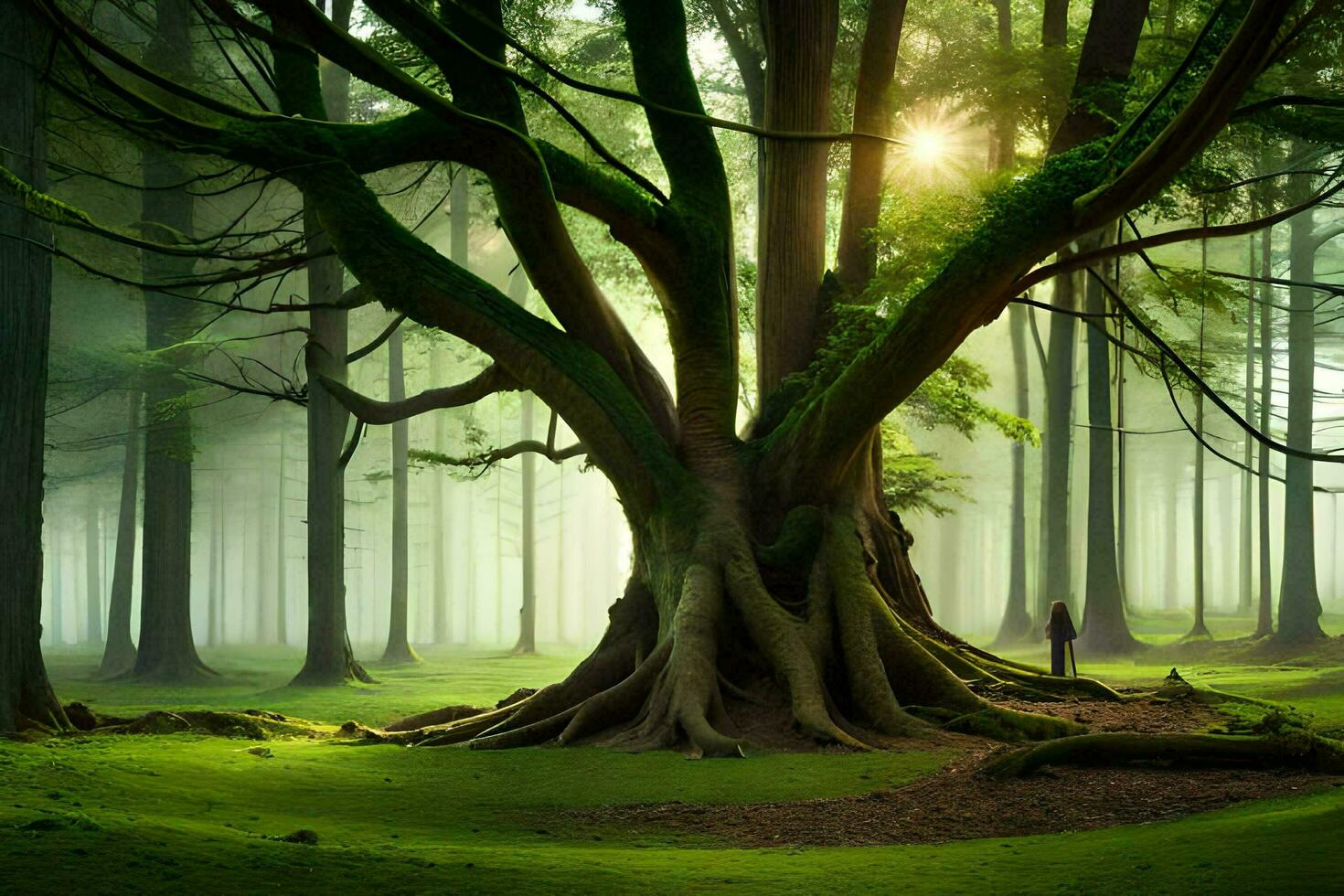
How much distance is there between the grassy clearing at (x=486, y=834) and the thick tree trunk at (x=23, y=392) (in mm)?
867

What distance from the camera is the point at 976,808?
588 cm

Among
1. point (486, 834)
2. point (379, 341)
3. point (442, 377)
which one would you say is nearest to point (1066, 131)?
point (379, 341)

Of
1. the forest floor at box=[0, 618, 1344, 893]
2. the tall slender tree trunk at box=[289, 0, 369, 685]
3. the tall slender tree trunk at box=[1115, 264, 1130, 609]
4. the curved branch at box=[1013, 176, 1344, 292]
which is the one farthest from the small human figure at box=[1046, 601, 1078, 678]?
the tall slender tree trunk at box=[289, 0, 369, 685]

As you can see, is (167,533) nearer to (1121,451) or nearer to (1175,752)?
(1121,451)

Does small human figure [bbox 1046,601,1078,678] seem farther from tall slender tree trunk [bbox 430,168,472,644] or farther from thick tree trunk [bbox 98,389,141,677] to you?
thick tree trunk [bbox 98,389,141,677]

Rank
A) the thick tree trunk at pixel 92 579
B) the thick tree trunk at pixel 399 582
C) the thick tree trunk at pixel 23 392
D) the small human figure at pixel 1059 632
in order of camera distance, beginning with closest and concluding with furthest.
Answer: the thick tree trunk at pixel 23 392
the small human figure at pixel 1059 632
the thick tree trunk at pixel 399 582
the thick tree trunk at pixel 92 579

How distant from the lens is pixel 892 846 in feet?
16.4

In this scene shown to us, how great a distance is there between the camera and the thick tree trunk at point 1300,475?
19.5 m

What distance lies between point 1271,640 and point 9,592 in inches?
783

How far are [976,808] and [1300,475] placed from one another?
57.2 ft

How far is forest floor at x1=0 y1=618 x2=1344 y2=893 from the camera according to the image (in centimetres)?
381

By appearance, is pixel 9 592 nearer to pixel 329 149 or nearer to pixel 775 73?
pixel 329 149

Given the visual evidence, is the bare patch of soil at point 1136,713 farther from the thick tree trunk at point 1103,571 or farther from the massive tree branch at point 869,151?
the thick tree trunk at point 1103,571

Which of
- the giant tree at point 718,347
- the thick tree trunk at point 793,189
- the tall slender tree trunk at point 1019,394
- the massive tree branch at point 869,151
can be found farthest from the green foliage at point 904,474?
the giant tree at point 718,347
